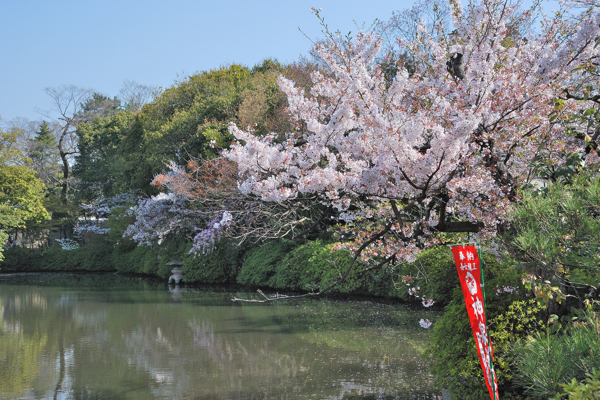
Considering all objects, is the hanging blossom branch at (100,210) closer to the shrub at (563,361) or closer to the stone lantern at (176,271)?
the stone lantern at (176,271)

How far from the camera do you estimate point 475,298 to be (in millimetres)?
3756

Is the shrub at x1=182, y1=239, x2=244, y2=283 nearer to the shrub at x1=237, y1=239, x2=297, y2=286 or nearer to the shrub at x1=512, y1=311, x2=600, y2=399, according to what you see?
the shrub at x1=237, y1=239, x2=297, y2=286

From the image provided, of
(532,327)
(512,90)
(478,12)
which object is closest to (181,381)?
(532,327)

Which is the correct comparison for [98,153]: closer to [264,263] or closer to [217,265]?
[217,265]

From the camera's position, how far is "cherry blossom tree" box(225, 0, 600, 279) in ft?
12.5

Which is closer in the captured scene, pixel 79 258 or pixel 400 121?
pixel 400 121

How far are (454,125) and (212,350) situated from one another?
16.2ft

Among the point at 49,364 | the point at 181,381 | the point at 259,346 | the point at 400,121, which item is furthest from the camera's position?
the point at 259,346

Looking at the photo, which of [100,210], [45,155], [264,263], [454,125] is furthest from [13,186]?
[454,125]

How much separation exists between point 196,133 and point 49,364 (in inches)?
422

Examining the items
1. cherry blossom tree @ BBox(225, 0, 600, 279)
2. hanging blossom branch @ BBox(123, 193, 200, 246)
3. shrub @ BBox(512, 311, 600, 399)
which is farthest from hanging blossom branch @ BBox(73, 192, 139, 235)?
shrub @ BBox(512, 311, 600, 399)

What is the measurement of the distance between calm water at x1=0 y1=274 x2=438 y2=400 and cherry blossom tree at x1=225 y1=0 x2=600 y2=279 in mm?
1723

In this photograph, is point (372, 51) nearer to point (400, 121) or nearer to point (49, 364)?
point (400, 121)

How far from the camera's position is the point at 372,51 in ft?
15.6
